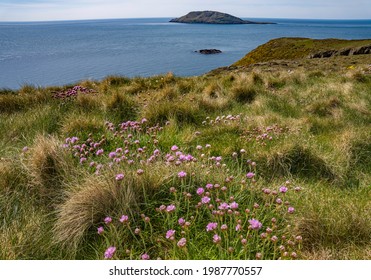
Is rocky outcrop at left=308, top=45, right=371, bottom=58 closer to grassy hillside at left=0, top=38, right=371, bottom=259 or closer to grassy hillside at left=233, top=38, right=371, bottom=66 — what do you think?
grassy hillside at left=233, top=38, right=371, bottom=66

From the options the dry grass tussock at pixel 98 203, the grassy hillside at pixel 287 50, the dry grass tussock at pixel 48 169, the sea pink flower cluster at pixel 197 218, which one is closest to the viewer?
the sea pink flower cluster at pixel 197 218

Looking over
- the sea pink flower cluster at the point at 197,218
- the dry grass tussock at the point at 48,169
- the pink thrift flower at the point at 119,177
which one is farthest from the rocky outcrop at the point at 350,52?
the pink thrift flower at the point at 119,177

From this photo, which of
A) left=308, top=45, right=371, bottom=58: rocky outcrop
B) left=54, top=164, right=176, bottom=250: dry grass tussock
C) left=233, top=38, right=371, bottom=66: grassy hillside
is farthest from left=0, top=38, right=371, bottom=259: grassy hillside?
left=233, top=38, right=371, bottom=66: grassy hillside

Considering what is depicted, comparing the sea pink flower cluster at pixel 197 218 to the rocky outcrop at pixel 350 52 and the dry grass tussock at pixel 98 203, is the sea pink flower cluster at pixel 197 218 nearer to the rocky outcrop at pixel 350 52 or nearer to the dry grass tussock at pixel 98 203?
the dry grass tussock at pixel 98 203

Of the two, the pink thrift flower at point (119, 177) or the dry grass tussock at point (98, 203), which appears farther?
the pink thrift flower at point (119, 177)

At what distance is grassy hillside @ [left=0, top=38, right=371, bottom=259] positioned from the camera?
2830 millimetres

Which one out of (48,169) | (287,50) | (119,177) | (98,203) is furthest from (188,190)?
(287,50)

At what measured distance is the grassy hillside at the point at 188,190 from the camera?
283cm

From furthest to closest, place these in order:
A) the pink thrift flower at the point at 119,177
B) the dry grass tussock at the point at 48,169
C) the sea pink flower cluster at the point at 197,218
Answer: the dry grass tussock at the point at 48,169, the pink thrift flower at the point at 119,177, the sea pink flower cluster at the point at 197,218

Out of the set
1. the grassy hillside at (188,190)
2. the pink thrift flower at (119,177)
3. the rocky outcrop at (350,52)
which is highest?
the rocky outcrop at (350,52)

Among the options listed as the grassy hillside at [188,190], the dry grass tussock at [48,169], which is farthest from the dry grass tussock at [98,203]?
the dry grass tussock at [48,169]

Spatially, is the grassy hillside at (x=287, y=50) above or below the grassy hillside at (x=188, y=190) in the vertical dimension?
above

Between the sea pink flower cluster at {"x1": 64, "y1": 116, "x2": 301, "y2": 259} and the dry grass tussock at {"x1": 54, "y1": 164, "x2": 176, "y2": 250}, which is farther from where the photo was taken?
the dry grass tussock at {"x1": 54, "y1": 164, "x2": 176, "y2": 250}

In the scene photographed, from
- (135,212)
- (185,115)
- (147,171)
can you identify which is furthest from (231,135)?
(135,212)
